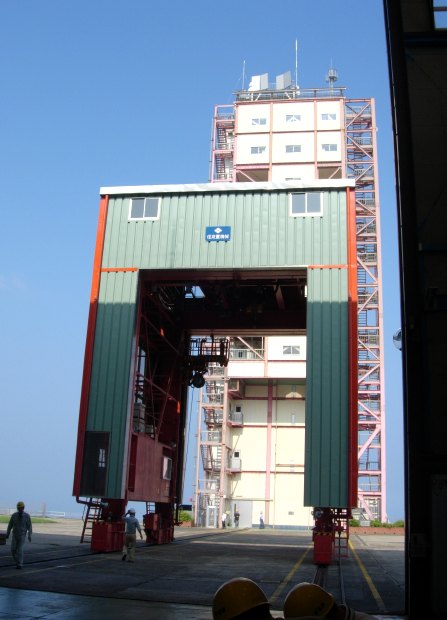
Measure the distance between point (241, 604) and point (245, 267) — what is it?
764 inches

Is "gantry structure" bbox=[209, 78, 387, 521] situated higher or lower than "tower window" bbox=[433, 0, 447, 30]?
higher

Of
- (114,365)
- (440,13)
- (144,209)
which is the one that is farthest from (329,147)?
(440,13)

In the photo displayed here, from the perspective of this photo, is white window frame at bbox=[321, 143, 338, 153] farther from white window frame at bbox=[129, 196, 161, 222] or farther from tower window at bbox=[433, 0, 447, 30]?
tower window at bbox=[433, 0, 447, 30]

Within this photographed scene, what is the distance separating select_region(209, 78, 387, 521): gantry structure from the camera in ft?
197

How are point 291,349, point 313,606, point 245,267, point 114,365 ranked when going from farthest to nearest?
1. point 291,349
2. point 245,267
3. point 114,365
4. point 313,606

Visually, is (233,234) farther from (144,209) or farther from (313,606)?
(313,606)

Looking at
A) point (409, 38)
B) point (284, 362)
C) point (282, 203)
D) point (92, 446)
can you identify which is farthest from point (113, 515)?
point (284, 362)

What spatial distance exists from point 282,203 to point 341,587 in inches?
534

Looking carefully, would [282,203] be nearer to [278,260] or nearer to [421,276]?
[278,260]

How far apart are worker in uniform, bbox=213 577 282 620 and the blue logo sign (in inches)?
783

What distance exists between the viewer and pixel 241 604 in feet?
16.0

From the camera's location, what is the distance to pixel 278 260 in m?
23.9

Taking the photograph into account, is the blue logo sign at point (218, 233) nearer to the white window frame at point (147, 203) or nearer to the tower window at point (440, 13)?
Answer: the white window frame at point (147, 203)

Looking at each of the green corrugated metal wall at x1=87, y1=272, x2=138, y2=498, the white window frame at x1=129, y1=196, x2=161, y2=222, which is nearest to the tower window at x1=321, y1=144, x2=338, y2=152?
the white window frame at x1=129, y1=196, x2=161, y2=222
